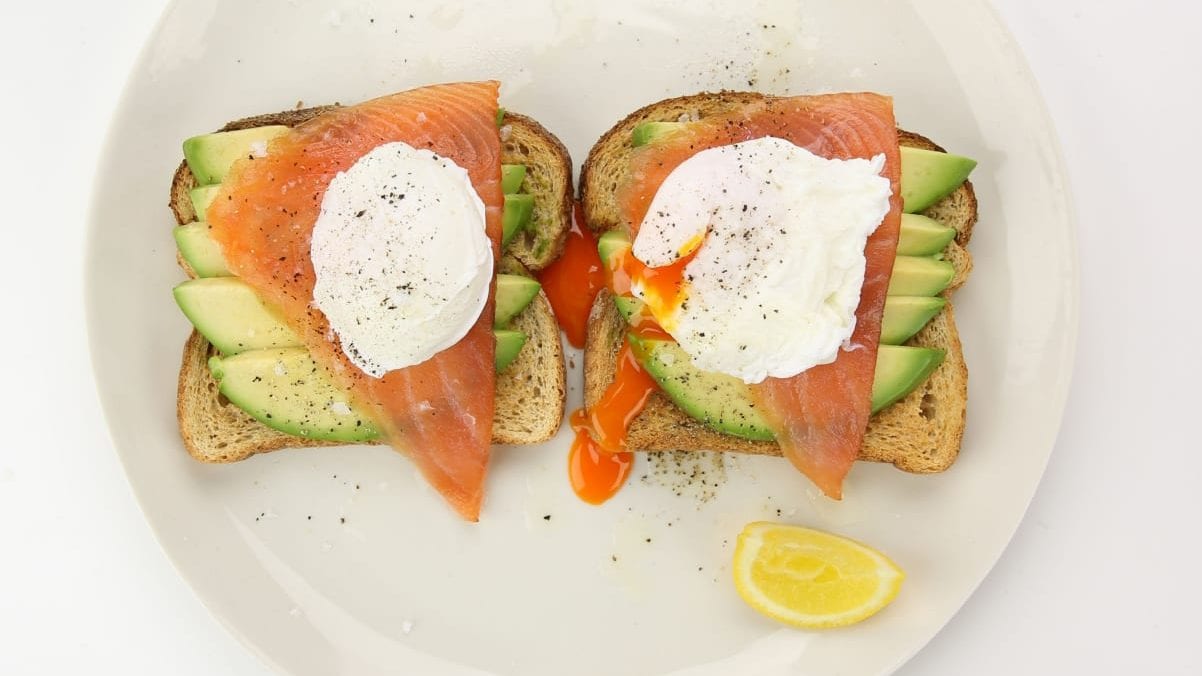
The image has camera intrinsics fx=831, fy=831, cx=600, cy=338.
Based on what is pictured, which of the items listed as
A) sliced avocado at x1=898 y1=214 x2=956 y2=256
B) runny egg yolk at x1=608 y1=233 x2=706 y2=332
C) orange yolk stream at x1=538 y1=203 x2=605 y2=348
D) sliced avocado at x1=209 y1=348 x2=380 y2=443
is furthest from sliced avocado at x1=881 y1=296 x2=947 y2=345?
sliced avocado at x1=209 y1=348 x2=380 y2=443

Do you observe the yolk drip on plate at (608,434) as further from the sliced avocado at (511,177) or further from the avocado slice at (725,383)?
the sliced avocado at (511,177)

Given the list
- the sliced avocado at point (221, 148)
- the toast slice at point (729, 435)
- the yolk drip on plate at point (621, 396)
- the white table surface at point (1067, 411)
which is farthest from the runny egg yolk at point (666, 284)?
A: the white table surface at point (1067, 411)

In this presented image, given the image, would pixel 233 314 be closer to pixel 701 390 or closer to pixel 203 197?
pixel 203 197

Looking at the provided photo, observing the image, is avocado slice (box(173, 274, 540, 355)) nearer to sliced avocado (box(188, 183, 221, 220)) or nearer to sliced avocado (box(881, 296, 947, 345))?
sliced avocado (box(188, 183, 221, 220))

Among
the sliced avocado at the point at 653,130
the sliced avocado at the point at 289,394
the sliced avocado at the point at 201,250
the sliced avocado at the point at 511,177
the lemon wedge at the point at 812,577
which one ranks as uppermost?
the sliced avocado at the point at 653,130

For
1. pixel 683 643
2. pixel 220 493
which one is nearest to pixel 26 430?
pixel 220 493

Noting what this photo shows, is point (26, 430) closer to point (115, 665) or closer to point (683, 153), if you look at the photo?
point (115, 665)
